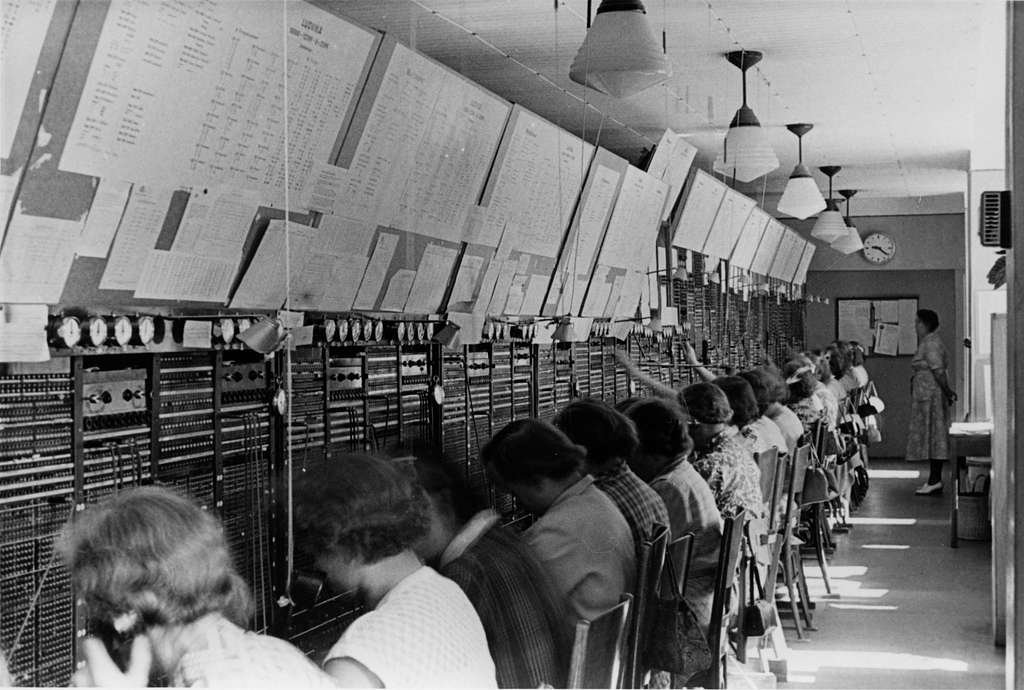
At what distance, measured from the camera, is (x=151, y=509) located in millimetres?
1771

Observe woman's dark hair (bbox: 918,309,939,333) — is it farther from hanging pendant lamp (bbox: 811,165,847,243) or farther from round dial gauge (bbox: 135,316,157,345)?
round dial gauge (bbox: 135,316,157,345)

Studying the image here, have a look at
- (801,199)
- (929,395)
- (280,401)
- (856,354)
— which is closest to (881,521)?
(929,395)

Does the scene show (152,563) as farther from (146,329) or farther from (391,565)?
(146,329)

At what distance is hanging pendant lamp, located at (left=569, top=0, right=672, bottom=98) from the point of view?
3.21 m

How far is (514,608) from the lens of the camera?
2455mm

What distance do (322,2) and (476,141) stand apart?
0.68m

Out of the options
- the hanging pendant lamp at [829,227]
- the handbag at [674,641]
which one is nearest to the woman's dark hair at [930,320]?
the hanging pendant lamp at [829,227]

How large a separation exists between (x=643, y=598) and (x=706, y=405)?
1865 mm

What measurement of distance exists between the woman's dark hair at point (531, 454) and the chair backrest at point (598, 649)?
78cm

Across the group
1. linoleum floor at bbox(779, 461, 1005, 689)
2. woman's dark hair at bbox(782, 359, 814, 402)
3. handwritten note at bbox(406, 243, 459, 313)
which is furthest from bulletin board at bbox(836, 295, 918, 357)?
handwritten note at bbox(406, 243, 459, 313)

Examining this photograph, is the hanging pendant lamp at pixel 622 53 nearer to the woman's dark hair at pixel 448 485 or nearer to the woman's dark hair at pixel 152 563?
the woman's dark hair at pixel 448 485

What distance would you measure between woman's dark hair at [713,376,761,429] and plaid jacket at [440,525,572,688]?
271 cm

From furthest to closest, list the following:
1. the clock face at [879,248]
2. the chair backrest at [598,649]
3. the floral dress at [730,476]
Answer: the clock face at [879,248] → the floral dress at [730,476] → the chair backrest at [598,649]

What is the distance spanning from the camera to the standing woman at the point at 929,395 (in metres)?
8.02
